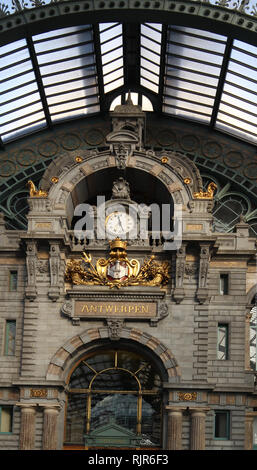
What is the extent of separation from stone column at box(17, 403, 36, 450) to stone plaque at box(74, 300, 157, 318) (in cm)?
489

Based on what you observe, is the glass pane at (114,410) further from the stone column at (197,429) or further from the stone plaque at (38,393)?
the stone column at (197,429)

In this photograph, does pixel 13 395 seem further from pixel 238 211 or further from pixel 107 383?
pixel 238 211

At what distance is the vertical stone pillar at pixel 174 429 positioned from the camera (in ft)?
150

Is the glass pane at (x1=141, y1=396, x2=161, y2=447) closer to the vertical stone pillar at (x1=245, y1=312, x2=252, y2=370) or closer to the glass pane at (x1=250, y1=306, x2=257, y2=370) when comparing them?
the vertical stone pillar at (x1=245, y1=312, x2=252, y2=370)

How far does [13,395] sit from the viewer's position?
156 ft

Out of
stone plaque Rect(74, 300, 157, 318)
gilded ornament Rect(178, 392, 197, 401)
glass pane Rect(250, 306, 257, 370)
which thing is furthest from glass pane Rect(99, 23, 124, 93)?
gilded ornament Rect(178, 392, 197, 401)

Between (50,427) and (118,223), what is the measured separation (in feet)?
34.4

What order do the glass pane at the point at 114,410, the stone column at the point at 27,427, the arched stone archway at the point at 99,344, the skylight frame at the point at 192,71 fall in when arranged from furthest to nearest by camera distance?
1. the skylight frame at the point at 192,71
2. the glass pane at the point at 114,410
3. the arched stone archway at the point at 99,344
4. the stone column at the point at 27,427

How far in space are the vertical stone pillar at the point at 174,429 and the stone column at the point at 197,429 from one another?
0.55 metres

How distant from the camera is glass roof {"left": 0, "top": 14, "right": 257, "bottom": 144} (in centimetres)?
4978

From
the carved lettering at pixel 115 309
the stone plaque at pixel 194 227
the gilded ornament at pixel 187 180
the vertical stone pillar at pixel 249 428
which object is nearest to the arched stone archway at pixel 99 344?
the carved lettering at pixel 115 309

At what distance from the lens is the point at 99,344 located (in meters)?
48.1

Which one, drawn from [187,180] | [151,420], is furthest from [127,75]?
[151,420]

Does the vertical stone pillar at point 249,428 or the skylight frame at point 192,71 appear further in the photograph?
the skylight frame at point 192,71
